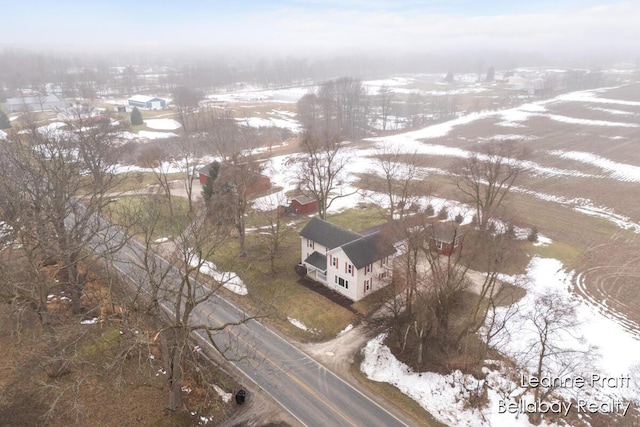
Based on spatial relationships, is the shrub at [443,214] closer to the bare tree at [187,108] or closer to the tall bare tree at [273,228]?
the tall bare tree at [273,228]

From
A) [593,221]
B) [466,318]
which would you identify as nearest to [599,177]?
[593,221]

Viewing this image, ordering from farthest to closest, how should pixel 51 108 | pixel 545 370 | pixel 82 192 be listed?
1. pixel 51 108
2. pixel 82 192
3. pixel 545 370

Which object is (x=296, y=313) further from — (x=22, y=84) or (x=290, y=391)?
(x=22, y=84)

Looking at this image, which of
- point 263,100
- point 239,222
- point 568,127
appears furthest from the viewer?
point 263,100

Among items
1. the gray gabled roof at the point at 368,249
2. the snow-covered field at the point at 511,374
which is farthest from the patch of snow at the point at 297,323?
the gray gabled roof at the point at 368,249

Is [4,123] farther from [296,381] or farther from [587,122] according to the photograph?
[587,122]

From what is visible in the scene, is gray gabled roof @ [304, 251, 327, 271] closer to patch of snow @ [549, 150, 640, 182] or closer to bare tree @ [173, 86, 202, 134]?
patch of snow @ [549, 150, 640, 182]
